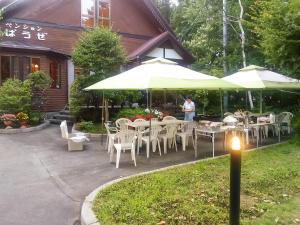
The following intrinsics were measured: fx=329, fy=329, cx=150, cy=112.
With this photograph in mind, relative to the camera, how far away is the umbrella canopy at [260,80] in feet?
35.8

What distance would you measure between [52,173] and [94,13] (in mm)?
14581

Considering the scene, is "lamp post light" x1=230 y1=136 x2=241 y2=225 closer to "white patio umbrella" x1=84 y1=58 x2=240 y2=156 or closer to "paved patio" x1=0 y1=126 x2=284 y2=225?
"paved patio" x1=0 y1=126 x2=284 y2=225

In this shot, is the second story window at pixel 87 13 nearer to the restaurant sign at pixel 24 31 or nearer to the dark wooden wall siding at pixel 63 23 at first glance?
the dark wooden wall siding at pixel 63 23

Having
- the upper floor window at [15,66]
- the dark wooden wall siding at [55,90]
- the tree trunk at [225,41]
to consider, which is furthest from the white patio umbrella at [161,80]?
the dark wooden wall siding at [55,90]

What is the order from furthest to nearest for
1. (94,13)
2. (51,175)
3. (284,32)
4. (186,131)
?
(94,13)
(186,131)
(284,32)
(51,175)

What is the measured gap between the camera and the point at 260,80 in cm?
1110

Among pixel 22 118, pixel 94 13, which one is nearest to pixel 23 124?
pixel 22 118

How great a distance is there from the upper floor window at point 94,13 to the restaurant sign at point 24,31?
9.52ft

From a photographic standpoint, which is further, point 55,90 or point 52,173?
point 55,90

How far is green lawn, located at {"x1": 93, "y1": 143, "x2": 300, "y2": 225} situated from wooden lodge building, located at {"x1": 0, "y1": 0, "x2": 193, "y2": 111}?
1244 cm

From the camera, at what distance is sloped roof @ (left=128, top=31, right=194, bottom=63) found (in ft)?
65.2

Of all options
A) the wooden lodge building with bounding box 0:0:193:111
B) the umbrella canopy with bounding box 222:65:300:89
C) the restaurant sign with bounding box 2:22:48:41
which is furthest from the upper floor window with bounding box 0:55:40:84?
the umbrella canopy with bounding box 222:65:300:89

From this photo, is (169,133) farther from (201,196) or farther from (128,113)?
(128,113)

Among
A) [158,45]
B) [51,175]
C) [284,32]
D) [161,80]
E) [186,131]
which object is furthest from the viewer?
[158,45]
